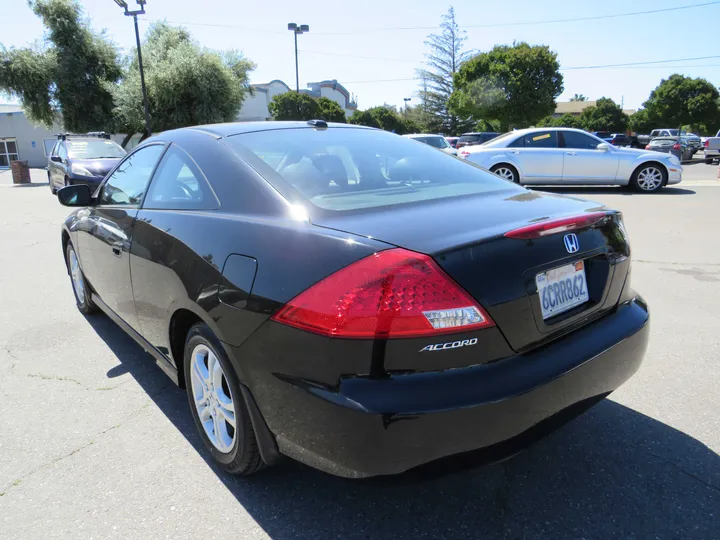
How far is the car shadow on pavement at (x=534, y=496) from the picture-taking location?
2004 millimetres

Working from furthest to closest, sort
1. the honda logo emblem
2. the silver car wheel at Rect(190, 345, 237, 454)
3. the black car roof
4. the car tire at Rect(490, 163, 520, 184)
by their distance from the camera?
the car tire at Rect(490, 163, 520, 184)
the black car roof
the silver car wheel at Rect(190, 345, 237, 454)
the honda logo emblem

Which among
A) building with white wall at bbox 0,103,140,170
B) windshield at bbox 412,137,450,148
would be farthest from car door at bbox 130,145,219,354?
building with white wall at bbox 0,103,140,170

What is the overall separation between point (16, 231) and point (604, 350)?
1046 cm

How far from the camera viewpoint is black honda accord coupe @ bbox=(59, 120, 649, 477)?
1.64 m

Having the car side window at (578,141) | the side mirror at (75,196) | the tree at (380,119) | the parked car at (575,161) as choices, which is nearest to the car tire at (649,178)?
Result: the parked car at (575,161)

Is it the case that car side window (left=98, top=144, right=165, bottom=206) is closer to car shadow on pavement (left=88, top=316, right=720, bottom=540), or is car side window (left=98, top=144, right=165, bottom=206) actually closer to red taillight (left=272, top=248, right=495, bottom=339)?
car shadow on pavement (left=88, top=316, right=720, bottom=540)

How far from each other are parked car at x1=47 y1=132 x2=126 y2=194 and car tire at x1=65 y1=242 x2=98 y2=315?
9225 millimetres

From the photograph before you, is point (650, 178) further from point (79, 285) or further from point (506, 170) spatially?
point (79, 285)

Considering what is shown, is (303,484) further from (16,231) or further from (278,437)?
(16,231)

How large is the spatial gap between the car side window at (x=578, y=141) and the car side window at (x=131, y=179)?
39.2 feet

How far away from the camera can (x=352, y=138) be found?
3.00 metres

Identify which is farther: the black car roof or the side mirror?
the side mirror

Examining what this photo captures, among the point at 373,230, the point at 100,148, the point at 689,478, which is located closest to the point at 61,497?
the point at 373,230

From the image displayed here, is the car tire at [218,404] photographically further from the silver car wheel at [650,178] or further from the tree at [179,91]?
the tree at [179,91]
